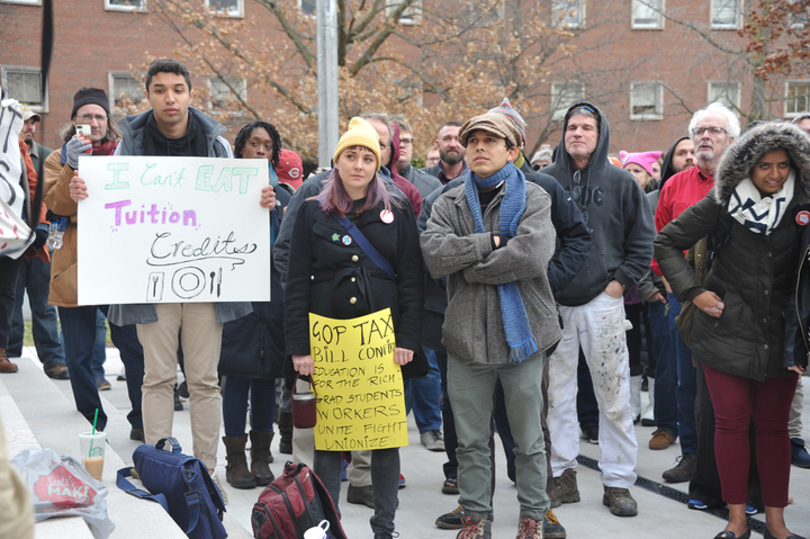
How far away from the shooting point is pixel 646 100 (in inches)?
1006

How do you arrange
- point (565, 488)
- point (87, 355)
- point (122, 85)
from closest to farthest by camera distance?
point (565, 488)
point (87, 355)
point (122, 85)


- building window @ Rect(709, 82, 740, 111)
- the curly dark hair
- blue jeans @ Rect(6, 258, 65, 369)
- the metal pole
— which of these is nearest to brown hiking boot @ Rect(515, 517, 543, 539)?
the curly dark hair

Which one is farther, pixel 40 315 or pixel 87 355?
pixel 40 315

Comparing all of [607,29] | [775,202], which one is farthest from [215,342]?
[607,29]

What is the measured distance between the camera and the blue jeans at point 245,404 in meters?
5.05

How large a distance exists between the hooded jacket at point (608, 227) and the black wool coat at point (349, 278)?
1070mm

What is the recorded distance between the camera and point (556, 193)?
4.29 meters

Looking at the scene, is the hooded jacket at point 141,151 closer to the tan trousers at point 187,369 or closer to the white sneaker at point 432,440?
the tan trousers at point 187,369

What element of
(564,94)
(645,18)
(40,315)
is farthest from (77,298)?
(645,18)

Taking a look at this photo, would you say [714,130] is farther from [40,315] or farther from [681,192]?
[40,315]

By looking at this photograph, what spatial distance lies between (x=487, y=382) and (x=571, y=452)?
1099mm

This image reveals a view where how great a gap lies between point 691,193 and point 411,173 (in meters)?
2.03

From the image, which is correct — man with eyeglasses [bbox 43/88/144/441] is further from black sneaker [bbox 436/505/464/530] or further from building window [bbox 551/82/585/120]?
building window [bbox 551/82/585/120]

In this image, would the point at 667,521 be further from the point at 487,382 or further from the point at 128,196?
the point at 128,196
